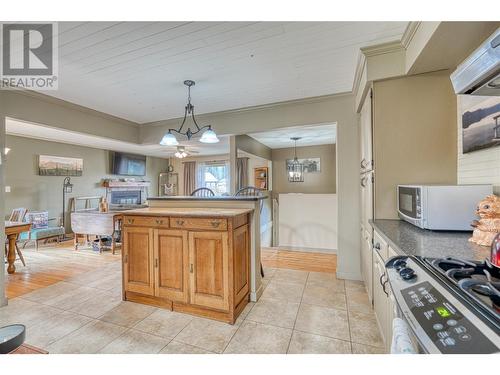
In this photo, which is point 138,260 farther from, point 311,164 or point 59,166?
point 311,164

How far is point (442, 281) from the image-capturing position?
83 centimetres


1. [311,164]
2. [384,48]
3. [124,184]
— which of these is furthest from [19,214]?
[311,164]

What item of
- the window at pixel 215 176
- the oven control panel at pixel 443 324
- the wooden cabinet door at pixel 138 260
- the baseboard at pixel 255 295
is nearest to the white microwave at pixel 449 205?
the oven control panel at pixel 443 324

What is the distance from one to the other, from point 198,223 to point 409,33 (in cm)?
238

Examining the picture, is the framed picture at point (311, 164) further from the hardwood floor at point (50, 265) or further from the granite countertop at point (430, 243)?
the hardwood floor at point (50, 265)

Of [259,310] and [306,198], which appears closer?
[259,310]

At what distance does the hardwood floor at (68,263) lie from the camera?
3.04 metres

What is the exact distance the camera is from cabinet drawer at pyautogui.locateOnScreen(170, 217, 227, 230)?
2080mm

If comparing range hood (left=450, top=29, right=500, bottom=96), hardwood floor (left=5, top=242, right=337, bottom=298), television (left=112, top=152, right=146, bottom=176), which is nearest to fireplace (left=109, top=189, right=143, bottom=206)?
television (left=112, top=152, right=146, bottom=176)
